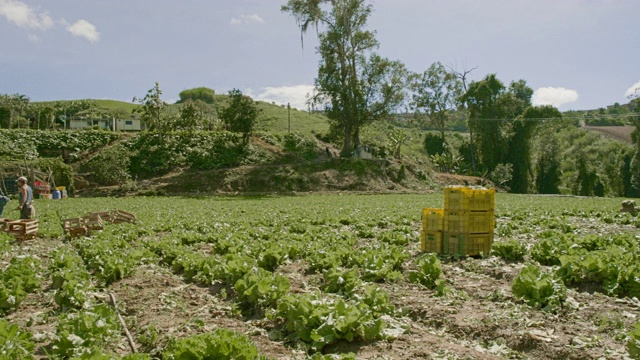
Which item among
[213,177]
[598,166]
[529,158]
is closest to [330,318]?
[213,177]

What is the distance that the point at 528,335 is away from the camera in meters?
5.45

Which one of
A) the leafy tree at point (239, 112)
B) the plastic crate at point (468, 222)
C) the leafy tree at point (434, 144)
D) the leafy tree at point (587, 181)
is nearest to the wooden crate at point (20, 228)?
the plastic crate at point (468, 222)

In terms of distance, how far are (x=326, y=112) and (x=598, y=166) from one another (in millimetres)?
44934

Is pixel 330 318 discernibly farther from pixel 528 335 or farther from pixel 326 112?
pixel 326 112

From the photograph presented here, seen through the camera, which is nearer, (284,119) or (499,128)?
(499,128)

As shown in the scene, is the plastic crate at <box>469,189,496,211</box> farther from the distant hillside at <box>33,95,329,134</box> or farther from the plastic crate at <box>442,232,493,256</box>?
the distant hillside at <box>33,95,329,134</box>

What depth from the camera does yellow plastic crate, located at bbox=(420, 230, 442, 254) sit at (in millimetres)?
10898

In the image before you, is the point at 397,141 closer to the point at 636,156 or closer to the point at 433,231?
the point at 636,156

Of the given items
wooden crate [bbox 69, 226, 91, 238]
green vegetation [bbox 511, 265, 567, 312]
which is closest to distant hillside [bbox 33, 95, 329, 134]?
wooden crate [bbox 69, 226, 91, 238]

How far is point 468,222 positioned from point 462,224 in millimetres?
130

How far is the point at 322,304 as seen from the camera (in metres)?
5.89

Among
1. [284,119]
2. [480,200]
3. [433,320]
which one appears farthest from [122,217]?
[284,119]

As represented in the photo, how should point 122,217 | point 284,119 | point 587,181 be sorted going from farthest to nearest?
1. point 284,119
2. point 587,181
3. point 122,217

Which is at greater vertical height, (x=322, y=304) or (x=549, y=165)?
(x=549, y=165)
